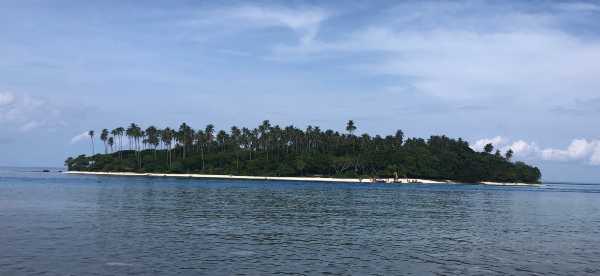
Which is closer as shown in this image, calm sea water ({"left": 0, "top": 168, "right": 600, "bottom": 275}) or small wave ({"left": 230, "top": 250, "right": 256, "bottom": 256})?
calm sea water ({"left": 0, "top": 168, "right": 600, "bottom": 275})

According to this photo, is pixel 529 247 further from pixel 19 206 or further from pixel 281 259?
pixel 19 206

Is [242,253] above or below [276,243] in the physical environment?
above

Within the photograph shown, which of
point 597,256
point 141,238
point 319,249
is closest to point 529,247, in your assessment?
point 597,256

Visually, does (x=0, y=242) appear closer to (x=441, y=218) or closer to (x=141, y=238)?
(x=141, y=238)

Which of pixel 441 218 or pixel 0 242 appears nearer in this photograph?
pixel 0 242

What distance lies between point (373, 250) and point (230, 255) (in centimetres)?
1309

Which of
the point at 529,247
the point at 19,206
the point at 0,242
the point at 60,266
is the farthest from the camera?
the point at 19,206

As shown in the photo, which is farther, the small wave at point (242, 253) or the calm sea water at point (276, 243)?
the small wave at point (242, 253)

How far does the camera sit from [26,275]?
1324 inches

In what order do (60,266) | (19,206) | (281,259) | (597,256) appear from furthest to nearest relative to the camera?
(19,206) < (597,256) < (281,259) < (60,266)

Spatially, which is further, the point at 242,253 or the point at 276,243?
the point at 276,243

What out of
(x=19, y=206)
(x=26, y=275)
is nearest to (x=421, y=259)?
(x=26, y=275)

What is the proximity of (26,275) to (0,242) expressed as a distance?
571 inches

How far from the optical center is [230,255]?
43.0 m
